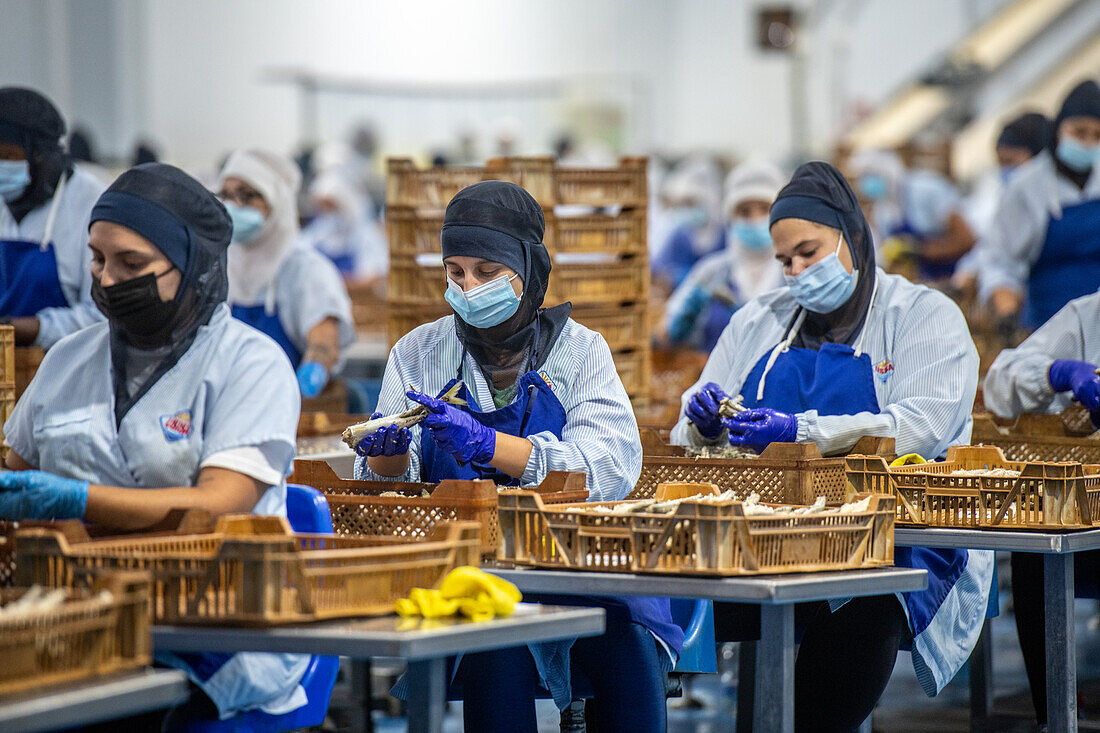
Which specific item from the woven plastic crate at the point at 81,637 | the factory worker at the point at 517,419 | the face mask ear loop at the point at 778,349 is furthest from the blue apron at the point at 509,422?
the woven plastic crate at the point at 81,637

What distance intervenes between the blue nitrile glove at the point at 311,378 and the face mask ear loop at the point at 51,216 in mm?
836

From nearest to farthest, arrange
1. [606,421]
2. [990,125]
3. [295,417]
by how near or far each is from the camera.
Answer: [295,417] < [606,421] < [990,125]

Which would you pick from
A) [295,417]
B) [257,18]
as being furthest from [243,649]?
[257,18]

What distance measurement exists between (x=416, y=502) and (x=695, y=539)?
0.55 m

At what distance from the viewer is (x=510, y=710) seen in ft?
8.93

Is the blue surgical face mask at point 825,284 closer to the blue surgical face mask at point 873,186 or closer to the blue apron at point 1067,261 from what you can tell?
the blue apron at point 1067,261

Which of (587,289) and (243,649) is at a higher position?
(587,289)

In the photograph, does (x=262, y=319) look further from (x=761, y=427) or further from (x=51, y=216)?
(x=761, y=427)

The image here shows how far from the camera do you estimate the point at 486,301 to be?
9.89 ft

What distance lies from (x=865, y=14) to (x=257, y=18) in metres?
6.09

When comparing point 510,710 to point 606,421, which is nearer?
point 510,710

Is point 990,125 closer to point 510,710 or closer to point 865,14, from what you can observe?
point 865,14

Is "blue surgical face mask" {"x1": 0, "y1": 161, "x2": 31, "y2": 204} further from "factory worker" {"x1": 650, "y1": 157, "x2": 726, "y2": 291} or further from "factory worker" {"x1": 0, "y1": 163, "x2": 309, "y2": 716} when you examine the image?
"factory worker" {"x1": 650, "y1": 157, "x2": 726, "y2": 291}

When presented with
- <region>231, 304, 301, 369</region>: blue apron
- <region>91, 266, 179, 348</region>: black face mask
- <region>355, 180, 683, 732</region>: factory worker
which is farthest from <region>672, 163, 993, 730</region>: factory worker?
<region>231, 304, 301, 369</region>: blue apron
